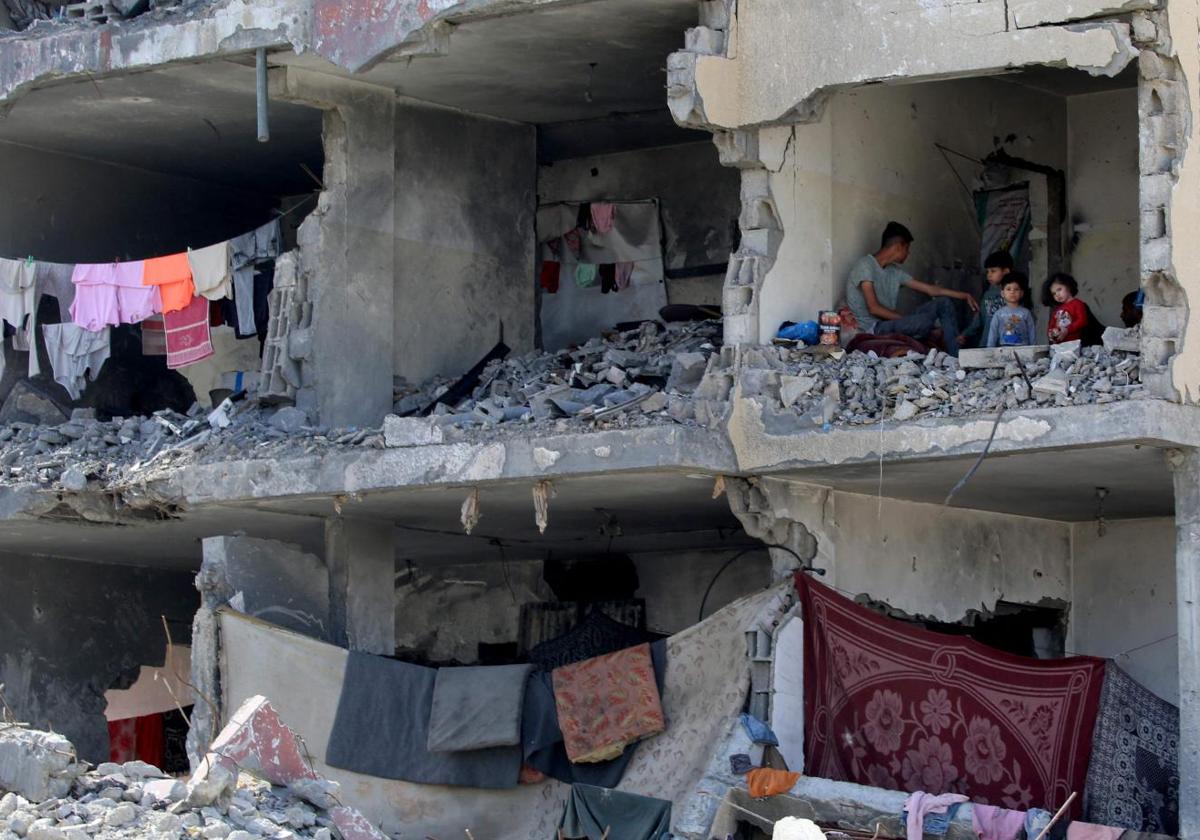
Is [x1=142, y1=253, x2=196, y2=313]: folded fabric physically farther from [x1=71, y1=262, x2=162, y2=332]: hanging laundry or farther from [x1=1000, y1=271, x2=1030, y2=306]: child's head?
[x1=1000, y1=271, x2=1030, y2=306]: child's head

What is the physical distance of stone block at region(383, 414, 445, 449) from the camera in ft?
56.3

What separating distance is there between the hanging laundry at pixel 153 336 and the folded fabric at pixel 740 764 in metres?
7.43

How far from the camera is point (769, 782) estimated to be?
15.7 metres

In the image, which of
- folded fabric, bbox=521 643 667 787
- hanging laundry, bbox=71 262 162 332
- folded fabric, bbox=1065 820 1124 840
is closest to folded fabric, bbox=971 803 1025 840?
folded fabric, bbox=1065 820 1124 840

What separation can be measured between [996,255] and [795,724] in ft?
12.4

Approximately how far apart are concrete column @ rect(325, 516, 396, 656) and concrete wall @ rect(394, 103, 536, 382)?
4.23ft

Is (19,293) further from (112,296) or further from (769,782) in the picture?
(769,782)

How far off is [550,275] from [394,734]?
4667 mm

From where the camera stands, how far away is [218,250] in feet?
64.9

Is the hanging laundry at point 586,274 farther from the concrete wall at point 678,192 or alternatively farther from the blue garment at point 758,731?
the blue garment at point 758,731

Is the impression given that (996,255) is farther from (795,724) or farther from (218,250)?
(218,250)

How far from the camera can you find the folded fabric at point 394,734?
17562mm

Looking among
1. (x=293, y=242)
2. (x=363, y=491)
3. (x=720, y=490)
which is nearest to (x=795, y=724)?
(x=720, y=490)

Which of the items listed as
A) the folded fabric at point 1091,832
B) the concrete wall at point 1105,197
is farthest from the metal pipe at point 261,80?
the folded fabric at point 1091,832
